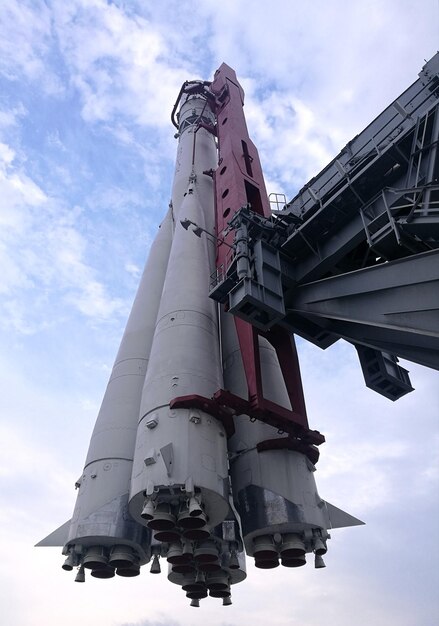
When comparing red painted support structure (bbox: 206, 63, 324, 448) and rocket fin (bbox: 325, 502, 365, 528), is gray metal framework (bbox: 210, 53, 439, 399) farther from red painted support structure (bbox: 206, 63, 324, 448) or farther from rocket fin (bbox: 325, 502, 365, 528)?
rocket fin (bbox: 325, 502, 365, 528)

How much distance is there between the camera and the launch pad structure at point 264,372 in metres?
11.0

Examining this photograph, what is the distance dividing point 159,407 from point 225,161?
1144cm

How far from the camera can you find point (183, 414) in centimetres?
1223

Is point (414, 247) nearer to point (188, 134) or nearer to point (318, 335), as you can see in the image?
point (318, 335)

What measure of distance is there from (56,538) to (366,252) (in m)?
11.6

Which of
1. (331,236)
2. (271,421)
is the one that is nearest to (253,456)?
(271,421)

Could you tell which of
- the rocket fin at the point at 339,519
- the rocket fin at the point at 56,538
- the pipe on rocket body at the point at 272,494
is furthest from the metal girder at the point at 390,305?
the rocket fin at the point at 56,538

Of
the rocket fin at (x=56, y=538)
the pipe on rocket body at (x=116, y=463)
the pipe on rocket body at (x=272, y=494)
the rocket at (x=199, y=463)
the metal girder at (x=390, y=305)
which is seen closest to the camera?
the metal girder at (x=390, y=305)

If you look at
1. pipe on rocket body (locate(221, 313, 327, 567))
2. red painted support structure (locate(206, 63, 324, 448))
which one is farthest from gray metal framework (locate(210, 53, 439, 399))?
pipe on rocket body (locate(221, 313, 327, 567))

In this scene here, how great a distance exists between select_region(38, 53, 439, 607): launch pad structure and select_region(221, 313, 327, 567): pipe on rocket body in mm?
36

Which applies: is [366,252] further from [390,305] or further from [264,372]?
[264,372]

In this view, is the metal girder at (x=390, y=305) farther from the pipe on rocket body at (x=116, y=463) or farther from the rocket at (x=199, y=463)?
the pipe on rocket body at (x=116, y=463)

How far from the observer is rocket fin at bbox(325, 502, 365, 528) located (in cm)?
1443

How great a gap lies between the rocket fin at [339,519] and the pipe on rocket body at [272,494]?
5.36 feet
